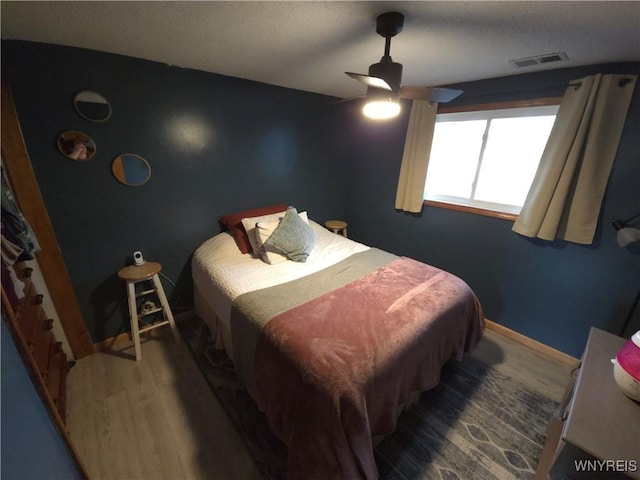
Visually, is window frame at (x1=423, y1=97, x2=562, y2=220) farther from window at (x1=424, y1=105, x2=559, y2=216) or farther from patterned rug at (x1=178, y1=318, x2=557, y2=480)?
patterned rug at (x1=178, y1=318, x2=557, y2=480)

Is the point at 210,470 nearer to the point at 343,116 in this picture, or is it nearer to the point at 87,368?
the point at 87,368

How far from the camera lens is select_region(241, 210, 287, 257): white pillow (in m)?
2.26

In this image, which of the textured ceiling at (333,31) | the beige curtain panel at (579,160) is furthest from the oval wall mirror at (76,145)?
the beige curtain panel at (579,160)

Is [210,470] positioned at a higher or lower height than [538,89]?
lower

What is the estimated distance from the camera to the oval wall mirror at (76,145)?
1.71m

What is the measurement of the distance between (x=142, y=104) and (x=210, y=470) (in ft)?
8.00

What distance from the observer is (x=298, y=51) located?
65.4 inches

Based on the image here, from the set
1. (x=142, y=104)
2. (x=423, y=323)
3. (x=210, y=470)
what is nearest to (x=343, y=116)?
(x=142, y=104)

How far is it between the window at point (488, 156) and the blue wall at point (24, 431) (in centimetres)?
300

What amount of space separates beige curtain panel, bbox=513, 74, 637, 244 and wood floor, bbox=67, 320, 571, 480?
1086mm

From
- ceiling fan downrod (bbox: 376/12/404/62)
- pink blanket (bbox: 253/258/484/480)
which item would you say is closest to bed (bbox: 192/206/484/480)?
pink blanket (bbox: 253/258/484/480)

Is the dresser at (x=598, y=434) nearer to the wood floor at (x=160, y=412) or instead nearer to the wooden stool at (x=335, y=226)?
the wood floor at (x=160, y=412)

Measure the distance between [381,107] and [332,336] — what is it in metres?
1.25

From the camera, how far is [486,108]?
2.23 meters
